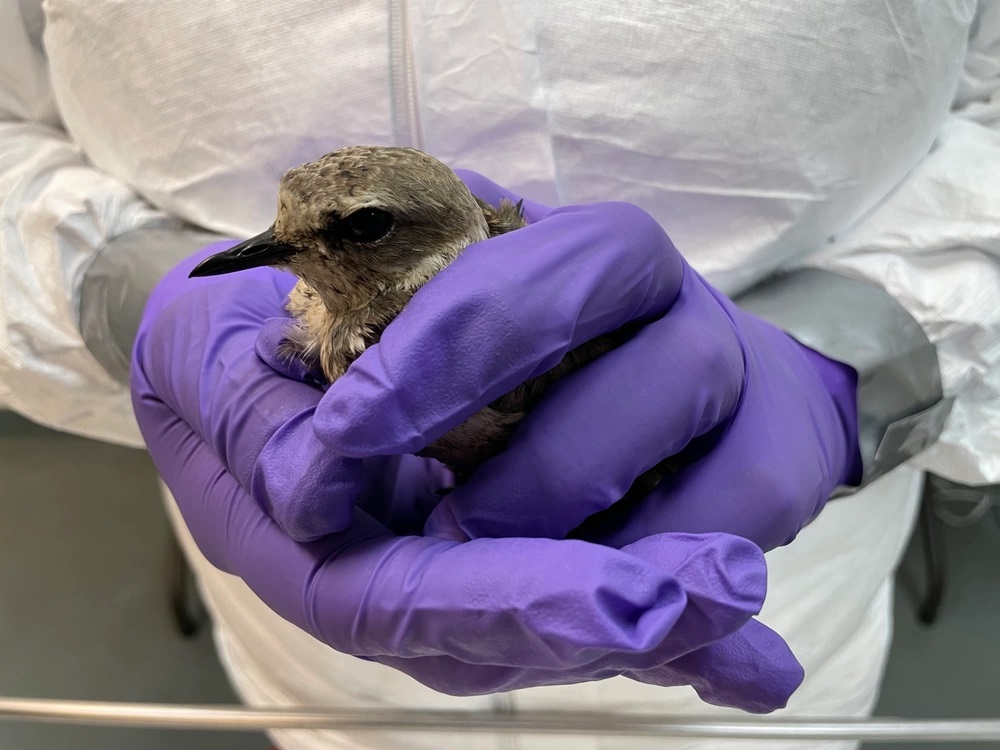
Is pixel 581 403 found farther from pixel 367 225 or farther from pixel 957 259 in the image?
pixel 957 259

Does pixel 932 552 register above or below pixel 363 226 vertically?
below

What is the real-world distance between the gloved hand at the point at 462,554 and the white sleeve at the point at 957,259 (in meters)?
0.23

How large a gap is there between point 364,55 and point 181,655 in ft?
2.76

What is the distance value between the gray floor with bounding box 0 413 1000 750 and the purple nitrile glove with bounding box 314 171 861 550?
58 cm

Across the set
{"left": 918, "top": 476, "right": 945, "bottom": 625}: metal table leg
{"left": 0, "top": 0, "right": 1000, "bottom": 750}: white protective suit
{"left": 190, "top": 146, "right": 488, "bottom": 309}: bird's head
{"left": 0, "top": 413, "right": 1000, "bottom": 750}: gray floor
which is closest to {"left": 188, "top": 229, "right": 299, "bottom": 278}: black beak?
{"left": 190, "top": 146, "right": 488, "bottom": 309}: bird's head

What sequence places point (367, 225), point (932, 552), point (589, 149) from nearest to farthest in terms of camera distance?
point (367, 225), point (589, 149), point (932, 552)

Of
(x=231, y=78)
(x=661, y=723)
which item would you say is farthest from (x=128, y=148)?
(x=661, y=723)

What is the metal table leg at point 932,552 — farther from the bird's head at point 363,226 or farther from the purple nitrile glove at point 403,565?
the bird's head at point 363,226

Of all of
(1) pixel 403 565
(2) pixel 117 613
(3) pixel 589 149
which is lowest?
(2) pixel 117 613

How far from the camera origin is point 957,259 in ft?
1.74

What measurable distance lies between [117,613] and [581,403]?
0.89 meters

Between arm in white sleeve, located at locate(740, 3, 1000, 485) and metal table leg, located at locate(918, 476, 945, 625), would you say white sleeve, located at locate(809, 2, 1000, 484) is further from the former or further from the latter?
metal table leg, located at locate(918, 476, 945, 625)

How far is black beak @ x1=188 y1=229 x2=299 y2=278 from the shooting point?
0.34 meters

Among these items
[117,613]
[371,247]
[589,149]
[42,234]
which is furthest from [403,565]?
[117,613]
